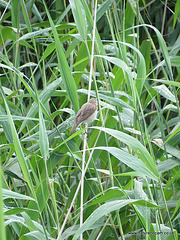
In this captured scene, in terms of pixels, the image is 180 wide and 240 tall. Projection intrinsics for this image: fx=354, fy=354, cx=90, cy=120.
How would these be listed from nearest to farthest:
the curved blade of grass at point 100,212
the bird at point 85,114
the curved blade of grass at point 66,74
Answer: the curved blade of grass at point 100,212
the curved blade of grass at point 66,74
the bird at point 85,114

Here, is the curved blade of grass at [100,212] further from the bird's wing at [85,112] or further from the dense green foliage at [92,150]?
the bird's wing at [85,112]

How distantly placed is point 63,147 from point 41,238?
1.35 feet

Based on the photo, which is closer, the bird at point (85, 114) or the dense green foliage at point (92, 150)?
the dense green foliage at point (92, 150)

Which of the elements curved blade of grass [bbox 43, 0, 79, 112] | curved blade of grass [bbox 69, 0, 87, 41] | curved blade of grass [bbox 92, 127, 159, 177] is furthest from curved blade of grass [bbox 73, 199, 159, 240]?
curved blade of grass [bbox 69, 0, 87, 41]

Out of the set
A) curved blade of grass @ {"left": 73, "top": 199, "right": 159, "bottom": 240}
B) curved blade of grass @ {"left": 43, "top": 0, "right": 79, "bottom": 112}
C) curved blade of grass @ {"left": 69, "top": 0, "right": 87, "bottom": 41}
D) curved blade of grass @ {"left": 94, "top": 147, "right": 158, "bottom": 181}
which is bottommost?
curved blade of grass @ {"left": 73, "top": 199, "right": 159, "bottom": 240}

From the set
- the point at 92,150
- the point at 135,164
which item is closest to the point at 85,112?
the point at 92,150

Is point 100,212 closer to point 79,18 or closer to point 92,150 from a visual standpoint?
point 92,150

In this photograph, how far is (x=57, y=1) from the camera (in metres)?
2.60

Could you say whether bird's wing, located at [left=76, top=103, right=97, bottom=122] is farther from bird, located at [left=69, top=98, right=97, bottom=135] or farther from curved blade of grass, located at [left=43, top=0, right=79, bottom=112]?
curved blade of grass, located at [left=43, top=0, right=79, bottom=112]

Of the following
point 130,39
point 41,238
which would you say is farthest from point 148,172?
point 130,39

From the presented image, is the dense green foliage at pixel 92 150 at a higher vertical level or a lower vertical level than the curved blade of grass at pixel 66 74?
lower

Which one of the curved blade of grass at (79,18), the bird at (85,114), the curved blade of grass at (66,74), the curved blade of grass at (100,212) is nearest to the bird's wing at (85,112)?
the bird at (85,114)

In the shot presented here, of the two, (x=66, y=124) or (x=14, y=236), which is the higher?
(x=66, y=124)

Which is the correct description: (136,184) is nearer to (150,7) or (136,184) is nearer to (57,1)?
(57,1)
